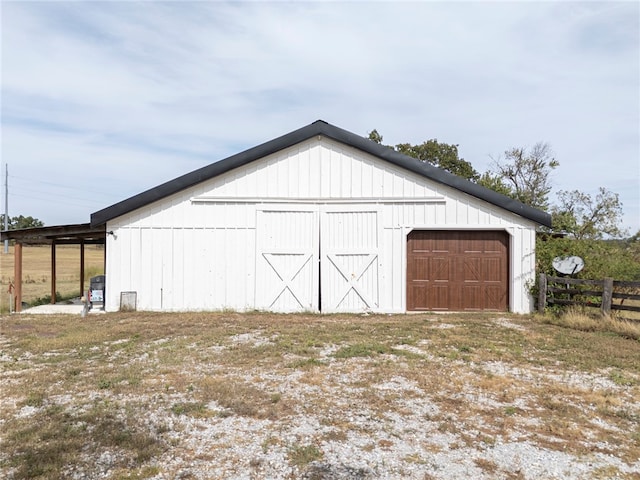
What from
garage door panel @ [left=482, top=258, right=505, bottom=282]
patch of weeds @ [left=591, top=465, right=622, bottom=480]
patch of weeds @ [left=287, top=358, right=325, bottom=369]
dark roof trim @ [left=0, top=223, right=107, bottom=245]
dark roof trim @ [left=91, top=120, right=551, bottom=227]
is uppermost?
dark roof trim @ [left=91, top=120, right=551, bottom=227]

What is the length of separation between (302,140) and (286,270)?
137 inches

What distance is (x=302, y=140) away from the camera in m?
12.6

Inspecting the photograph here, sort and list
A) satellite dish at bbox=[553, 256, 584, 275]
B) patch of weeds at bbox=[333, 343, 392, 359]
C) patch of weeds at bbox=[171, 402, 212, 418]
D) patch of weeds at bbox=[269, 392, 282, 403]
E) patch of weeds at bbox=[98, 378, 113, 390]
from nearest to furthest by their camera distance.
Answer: patch of weeds at bbox=[171, 402, 212, 418], patch of weeds at bbox=[269, 392, 282, 403], patch of weeds at bbox=[98, 378, 113, 390], patch of weeds at bbox=[333, 343, 392, 359], satellite dish at bbox=[553, 256, 584, 275]

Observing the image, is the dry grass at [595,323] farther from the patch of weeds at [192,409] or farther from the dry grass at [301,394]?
the patch of weeds at [192,409]

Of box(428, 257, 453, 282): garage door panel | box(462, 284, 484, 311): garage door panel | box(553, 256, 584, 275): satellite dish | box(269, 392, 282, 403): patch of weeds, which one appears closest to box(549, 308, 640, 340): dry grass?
box(553, 256, 584, 275): satellite dish

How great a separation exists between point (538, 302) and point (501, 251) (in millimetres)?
1596

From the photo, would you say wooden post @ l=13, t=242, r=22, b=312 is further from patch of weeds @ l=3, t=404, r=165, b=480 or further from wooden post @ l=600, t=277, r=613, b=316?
wooden post @ l=600, t=277, r=613, b=316

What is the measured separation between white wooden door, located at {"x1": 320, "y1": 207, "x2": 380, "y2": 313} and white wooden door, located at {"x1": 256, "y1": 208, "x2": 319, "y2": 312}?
0.79ft

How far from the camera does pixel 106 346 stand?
8297mm

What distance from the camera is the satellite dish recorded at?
11.7 metres

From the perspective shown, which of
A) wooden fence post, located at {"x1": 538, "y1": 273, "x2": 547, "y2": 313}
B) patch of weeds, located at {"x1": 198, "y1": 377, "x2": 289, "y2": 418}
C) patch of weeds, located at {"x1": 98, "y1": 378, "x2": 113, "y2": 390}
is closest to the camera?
patch of weeds, located at {"x1": 198, "y1": 377, "x2": 289, "y2": 418}

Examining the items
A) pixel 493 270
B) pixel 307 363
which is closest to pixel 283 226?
pixel 493 270

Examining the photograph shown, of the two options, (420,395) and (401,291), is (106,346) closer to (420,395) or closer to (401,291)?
(420,395)

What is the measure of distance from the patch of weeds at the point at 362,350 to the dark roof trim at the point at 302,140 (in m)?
5.85
